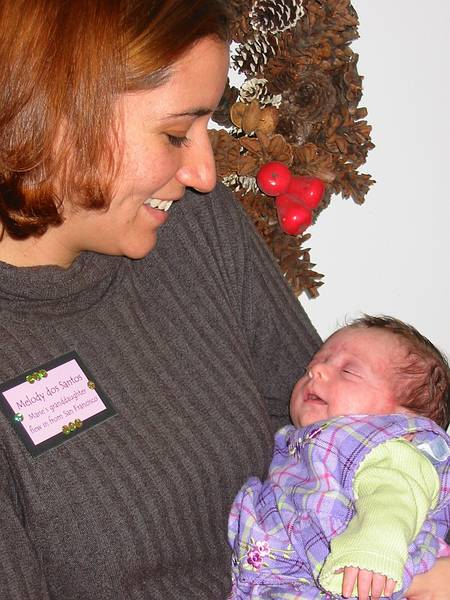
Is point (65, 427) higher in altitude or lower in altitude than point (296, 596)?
higher

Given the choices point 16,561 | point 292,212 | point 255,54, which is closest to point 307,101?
point 255,54

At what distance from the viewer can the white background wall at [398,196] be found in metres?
2.36

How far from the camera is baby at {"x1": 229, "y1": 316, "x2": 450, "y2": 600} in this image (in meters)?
1.25

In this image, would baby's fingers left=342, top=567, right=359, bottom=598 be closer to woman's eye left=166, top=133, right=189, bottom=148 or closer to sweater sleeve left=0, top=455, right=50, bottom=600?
sweater sleeve left=0, top=455, right=50, bottom=600

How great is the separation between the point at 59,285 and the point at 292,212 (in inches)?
33.1

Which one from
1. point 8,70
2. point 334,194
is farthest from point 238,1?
point 8,70

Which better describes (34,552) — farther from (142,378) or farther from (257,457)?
(257,457)

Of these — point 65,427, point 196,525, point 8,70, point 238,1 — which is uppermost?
point 238,1

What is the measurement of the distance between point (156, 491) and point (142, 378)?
19 centimetres

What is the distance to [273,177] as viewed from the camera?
6.65 ft

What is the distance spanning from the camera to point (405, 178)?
2.47 metres

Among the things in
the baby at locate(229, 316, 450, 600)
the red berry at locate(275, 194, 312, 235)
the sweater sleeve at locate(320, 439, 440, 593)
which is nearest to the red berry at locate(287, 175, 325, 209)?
the red berry at locate(275, 194, 312, 235)

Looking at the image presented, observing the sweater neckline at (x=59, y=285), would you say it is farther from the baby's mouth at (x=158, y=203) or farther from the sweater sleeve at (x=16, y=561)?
the sweater sleeve at (x=16, y=561)

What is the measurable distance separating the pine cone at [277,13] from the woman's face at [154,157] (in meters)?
0.76
